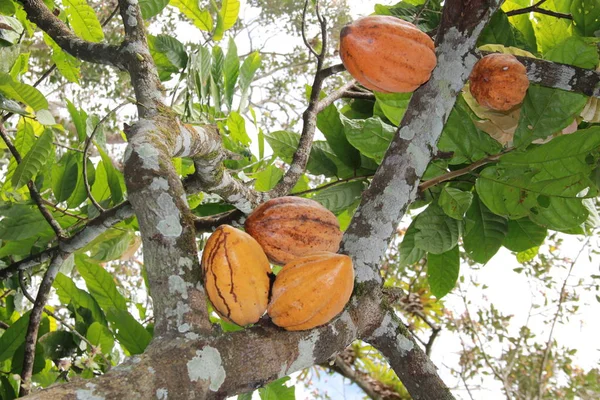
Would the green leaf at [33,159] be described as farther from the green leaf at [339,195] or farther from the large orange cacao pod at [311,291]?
the large orange cacao pod at [311,291]

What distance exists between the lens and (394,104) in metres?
1.44

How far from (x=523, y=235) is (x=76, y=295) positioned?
1450 mm

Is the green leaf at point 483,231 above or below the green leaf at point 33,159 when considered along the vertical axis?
below

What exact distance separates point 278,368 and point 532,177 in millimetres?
823

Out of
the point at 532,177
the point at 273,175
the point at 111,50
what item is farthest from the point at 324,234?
the point at 273,175

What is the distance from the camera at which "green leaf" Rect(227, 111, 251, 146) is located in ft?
6.18

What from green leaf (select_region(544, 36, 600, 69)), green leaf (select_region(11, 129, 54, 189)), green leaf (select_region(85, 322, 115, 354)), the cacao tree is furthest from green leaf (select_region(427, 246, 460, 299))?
green leaf (select_region(11, 129, 54, 189))

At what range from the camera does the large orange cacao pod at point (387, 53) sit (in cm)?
100

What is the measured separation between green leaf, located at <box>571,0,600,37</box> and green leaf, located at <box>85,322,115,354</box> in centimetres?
168

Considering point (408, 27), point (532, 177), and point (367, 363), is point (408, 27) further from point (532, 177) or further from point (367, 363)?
point (367, 363)

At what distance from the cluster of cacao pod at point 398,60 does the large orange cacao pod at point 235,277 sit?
424mm

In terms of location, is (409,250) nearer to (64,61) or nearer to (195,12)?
(195,12)

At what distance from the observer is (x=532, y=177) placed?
1.26m

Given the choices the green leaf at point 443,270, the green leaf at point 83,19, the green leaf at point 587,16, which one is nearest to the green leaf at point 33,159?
the green leaf at point 83,19
